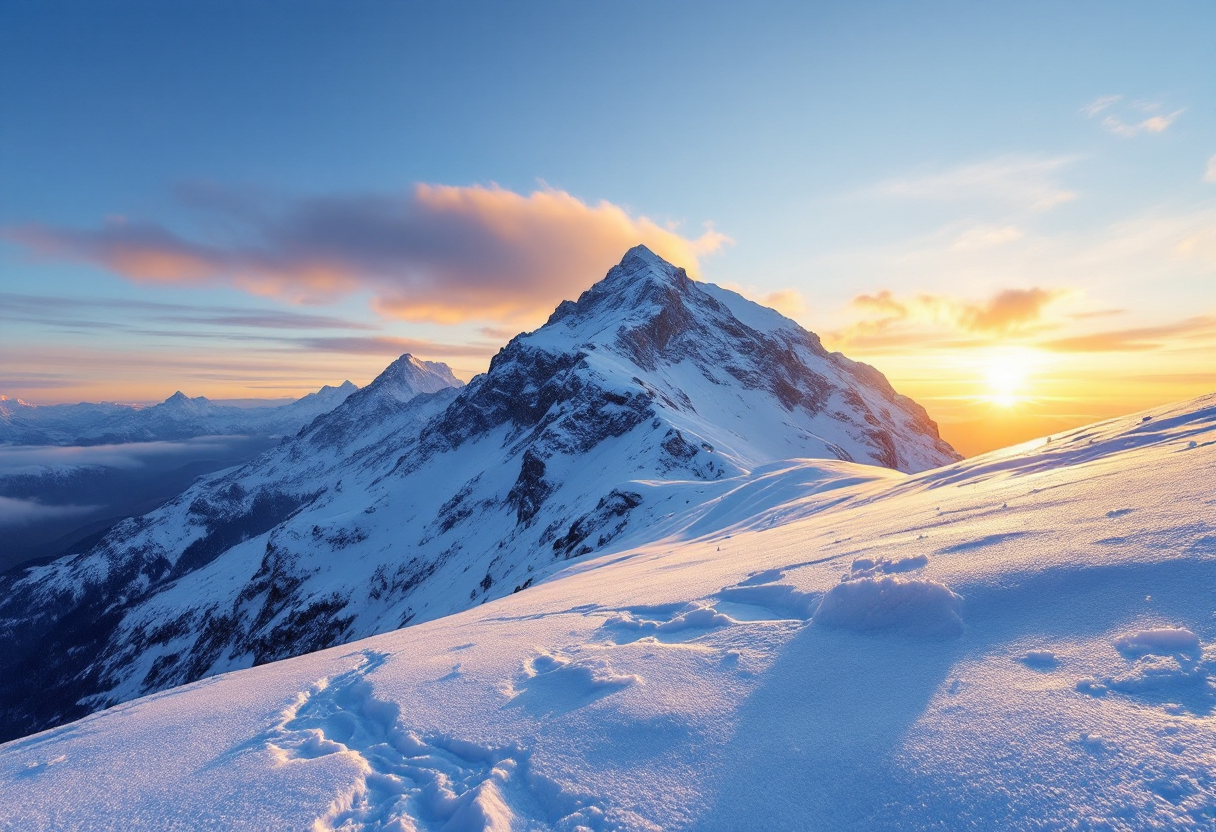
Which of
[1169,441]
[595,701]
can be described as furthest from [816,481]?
[595,701]

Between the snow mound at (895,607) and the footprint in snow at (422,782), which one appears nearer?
the footprint in snow at (422,782)

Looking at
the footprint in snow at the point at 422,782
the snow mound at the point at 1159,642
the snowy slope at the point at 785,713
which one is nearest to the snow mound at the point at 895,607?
the snowy slope at the point at 785,713

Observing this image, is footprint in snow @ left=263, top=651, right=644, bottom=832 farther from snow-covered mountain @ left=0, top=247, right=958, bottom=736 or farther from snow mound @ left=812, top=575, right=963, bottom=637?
snow-covered mountain @ left=0, top=247, right=958, bottom=736

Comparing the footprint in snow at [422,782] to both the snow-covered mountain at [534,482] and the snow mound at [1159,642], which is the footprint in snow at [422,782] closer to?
the snow mound at [1159,642]

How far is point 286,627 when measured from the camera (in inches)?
3162

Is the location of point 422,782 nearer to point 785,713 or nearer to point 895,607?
point 785,713

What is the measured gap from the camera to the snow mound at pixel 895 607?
5.38m

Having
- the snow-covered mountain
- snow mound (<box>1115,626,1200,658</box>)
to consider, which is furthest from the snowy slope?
the snow-covered mountain

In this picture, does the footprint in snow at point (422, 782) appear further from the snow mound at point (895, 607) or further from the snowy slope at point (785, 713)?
the snow mound at point (895, 607)

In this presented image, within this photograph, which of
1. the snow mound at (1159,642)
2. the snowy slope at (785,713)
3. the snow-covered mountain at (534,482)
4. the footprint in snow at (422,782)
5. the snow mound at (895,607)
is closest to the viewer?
the snowy slope at (785,713)

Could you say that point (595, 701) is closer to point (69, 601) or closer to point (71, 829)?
point (71, 829)

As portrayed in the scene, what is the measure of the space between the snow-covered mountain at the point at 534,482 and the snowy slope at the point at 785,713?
50.6 feet

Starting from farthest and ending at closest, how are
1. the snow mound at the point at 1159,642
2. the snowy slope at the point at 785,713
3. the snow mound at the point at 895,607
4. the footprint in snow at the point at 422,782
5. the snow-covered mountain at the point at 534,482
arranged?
1. the snow-covered mountain at the point at 534,482
2. the snow mound at the point at 895,607
3. the snow mound at the point at 1159,642
4. the footprint in snow at the point at 422,782
5. the snowy slope at the point at 785,713

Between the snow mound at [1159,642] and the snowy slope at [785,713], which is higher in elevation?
the snow mound at [1159,642]
